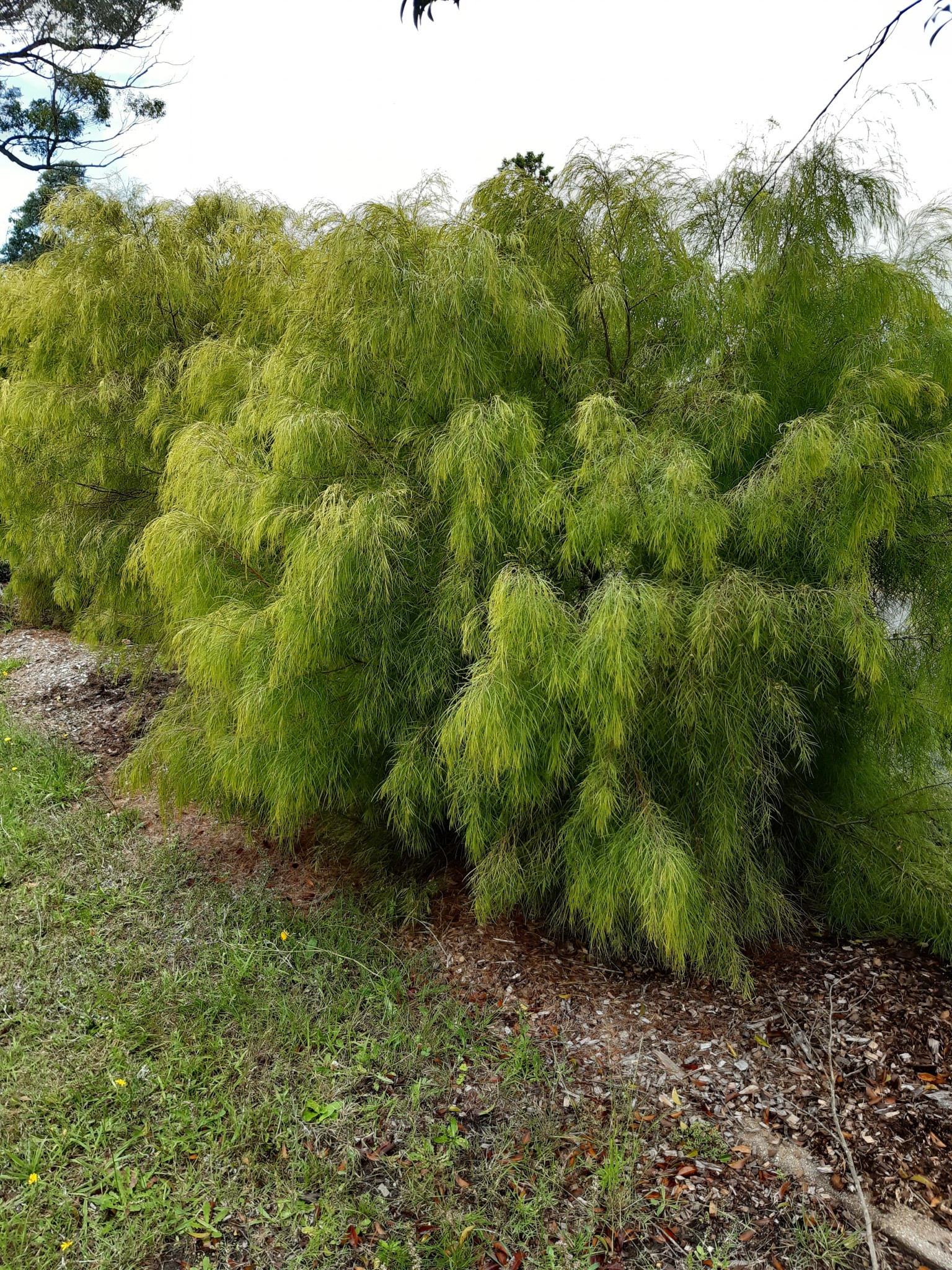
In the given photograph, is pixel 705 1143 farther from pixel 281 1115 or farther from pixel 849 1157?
pixel 281 1115

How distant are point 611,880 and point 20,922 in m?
2.12

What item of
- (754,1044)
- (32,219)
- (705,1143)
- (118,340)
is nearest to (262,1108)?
(705,1143)

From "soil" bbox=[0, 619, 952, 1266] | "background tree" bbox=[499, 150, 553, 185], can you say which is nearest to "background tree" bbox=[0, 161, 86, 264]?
"background tree" bbox=[499, 150, 553, 185]

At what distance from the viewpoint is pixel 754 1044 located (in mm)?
2600

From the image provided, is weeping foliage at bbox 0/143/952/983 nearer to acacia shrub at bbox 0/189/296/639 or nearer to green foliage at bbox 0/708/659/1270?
green foliage at bbox 0/708/659/1270

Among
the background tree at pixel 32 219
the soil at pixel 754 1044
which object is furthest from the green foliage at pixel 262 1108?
the background tree at pixel 32 219

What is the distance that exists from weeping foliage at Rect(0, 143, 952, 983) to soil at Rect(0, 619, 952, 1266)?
142 mm

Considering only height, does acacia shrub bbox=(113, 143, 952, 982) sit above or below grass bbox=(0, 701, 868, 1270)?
above

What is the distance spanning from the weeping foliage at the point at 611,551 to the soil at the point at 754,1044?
14 cm

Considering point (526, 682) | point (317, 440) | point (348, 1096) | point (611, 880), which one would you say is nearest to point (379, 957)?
point (348, 1096)

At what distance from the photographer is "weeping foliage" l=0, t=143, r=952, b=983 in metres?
2.43

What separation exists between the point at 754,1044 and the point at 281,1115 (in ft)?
4.47

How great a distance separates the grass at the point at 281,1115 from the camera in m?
1.99

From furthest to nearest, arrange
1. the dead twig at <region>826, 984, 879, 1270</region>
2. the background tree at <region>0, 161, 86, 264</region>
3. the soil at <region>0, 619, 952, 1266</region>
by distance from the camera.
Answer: the background tree at <region>0, 161, 86, 264</region>, the soil at <region>0, 619, 952, 1266</region>, the dead twig at <region>826, 984, 879, 1270</region>
